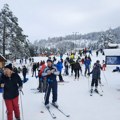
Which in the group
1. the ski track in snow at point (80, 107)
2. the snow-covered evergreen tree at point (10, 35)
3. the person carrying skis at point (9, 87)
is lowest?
the ski track in snow at point (80, 107)

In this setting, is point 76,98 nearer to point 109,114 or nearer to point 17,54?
point 109,114

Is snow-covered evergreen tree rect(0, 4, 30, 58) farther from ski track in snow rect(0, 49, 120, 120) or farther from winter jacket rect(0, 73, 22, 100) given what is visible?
winter jacket rect(0, 73, 22, 100)

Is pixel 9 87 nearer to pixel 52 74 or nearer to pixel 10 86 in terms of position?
pixel 10 86

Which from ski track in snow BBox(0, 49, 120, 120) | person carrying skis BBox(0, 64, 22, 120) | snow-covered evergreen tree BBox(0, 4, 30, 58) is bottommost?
ski track in snow BBox(0, 49, 120, 120)

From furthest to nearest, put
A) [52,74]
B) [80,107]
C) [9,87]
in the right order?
[80,107] < [52,74] < [9,87]

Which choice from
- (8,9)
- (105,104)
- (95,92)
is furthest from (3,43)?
(105,104)

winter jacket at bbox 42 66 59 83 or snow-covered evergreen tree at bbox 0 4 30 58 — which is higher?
snow-covered evergreen tree at bbox 0 4 30 58

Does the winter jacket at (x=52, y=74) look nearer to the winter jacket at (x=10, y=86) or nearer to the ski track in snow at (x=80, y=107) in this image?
the ski track in snow at (x=80, y=107)

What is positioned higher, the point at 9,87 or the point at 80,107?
the point at 9,87

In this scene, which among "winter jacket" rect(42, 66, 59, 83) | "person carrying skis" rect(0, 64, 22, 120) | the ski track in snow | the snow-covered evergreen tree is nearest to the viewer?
"person carrying skis" rect(0, 64, 22, 120)

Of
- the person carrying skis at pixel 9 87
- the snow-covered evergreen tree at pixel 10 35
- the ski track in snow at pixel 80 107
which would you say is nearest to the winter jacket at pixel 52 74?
the ski track in snow at pixel 80 107

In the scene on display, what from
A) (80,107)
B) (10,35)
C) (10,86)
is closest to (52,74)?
(80,107)

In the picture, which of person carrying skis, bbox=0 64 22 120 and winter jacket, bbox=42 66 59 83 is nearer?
person carrying skis, bbox=0 64 22 120

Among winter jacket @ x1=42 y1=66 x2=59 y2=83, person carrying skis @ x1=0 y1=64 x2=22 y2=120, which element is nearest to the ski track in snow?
winter jacket @ x1=42 y1=66 x2=59 y2=83
